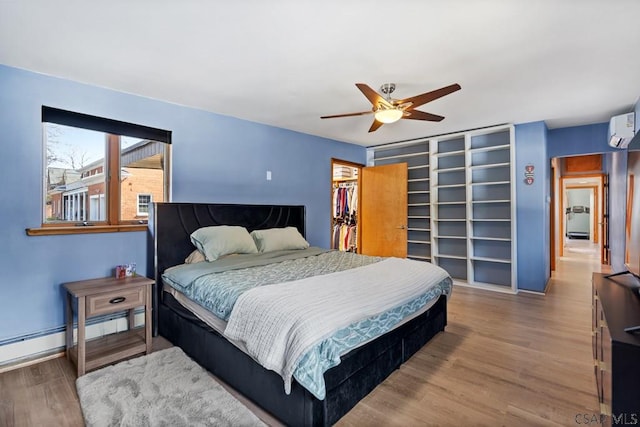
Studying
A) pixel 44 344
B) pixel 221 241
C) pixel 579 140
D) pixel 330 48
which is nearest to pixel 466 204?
pixel 579 140

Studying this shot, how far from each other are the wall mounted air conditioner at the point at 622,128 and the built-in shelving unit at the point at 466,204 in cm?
102

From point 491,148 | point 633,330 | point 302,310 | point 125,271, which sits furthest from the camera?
point 491,148

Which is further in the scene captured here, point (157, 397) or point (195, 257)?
point (195, 257)

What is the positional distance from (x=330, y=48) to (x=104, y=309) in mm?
2570

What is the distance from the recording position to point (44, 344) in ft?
8.15

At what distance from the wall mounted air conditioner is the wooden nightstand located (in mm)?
5156

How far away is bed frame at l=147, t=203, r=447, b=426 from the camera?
1.68m

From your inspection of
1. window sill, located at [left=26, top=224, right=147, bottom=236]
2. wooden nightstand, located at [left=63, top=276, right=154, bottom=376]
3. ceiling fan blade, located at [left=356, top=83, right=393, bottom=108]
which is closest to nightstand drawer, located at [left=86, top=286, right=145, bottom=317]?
wooden nightstand, located at [left=63, top=276, right=154, bottom=376]

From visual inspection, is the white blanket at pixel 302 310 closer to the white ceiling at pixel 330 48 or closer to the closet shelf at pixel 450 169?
the white ceiling at pixel 330 48

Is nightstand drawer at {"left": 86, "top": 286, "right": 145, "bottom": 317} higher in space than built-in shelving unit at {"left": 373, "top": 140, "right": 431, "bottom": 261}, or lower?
lower

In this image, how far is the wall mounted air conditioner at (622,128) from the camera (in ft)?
11.2

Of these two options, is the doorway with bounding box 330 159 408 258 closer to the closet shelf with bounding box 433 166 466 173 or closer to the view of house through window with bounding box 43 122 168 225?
the closet shelf with bounding box 433 166 466 173

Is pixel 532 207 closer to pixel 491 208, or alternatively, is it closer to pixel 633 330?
pixel 491 208

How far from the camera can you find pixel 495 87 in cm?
291
